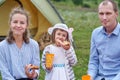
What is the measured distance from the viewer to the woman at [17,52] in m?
4.93

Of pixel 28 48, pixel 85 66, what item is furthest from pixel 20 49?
pixel 85 66

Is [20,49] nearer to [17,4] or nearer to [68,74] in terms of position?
[68,74]

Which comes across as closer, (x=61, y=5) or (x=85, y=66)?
(x=85, y=66)

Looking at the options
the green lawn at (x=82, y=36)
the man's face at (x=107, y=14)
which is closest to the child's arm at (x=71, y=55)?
the man's face at (x=107, y=14)

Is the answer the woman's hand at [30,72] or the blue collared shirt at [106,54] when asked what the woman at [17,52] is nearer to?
the woman's hand at [30,72]

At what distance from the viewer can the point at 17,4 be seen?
32.1 feet

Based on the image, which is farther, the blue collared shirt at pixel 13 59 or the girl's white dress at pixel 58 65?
the girl's white dress at pixel 58 65

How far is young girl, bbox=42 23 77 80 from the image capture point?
5.24m

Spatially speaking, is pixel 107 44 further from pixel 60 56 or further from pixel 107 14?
pixel 60 56

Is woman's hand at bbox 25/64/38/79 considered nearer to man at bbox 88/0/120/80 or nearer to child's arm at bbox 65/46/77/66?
child's arm at bbox 65/46/77/66

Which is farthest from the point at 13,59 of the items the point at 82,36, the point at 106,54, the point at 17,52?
the point at 82,36

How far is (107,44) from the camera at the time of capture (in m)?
5.02

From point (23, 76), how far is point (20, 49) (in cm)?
30

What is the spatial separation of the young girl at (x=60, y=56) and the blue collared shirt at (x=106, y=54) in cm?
31
